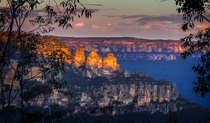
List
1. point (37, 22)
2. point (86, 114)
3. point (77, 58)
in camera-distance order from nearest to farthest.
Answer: point (37, 22), point (86, 114), point (77, 58)

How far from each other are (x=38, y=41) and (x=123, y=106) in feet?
359

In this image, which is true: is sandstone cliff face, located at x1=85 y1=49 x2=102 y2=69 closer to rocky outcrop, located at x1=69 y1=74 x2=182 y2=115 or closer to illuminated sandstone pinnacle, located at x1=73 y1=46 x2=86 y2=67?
illuminated sandstone pinnacle, located at x1=73 y1=46 x2=86 y2=67

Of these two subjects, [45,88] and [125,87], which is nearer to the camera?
[45,88]

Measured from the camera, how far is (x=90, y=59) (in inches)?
6417

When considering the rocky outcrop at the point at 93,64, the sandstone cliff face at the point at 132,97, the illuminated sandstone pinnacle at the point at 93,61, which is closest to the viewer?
the sandstone cliff face at the point at 132,97

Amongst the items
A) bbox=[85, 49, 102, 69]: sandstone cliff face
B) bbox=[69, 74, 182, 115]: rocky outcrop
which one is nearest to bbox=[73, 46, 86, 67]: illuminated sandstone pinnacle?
bbox=[85, 49, 102, 69]: sandstone cliff face

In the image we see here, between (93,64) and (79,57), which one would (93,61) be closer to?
(93,64)

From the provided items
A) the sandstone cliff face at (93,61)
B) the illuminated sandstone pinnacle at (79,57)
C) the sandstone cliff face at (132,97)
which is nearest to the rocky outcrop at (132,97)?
the sandstone cliff face at (132,97)

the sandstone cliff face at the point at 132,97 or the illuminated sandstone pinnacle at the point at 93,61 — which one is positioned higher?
the illuminated sandstone pinnacle at the point at 93,61

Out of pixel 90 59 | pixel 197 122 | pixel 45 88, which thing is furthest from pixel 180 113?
pixel 45 88

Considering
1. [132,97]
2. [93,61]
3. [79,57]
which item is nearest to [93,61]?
[93,61]

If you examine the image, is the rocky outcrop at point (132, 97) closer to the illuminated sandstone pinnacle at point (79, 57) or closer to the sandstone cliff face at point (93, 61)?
the sandstone cliff face at point (93, 61)

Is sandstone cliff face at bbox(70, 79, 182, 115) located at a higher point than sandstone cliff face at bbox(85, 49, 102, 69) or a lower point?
lower

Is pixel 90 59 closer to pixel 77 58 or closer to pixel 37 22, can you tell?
pixel 77 58
